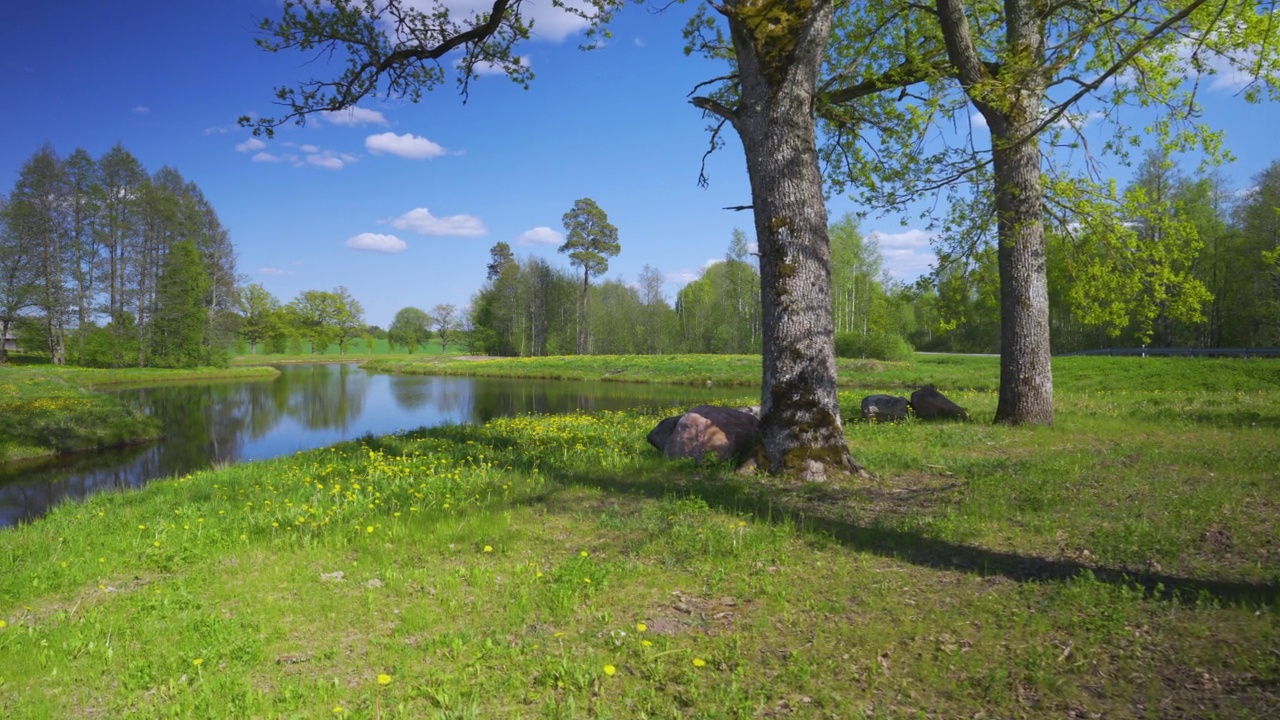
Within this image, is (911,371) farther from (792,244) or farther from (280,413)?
(280,413)

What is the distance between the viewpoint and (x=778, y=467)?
7449 millimetres

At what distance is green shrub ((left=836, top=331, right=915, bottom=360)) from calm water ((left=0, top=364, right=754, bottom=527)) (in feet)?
51.5

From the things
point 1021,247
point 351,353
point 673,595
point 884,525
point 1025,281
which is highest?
point 1021,247

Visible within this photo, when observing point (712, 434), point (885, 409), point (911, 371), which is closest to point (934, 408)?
point (885, 409)

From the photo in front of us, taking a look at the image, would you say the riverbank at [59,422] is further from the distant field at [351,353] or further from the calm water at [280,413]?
the distant field at [351,353]

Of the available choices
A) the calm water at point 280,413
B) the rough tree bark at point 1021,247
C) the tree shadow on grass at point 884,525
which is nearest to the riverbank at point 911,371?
the calm water at point 280,413

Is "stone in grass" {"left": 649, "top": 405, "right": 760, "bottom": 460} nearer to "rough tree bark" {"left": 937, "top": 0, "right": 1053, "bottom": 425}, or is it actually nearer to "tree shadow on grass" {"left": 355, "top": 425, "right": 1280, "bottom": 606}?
"tree shadow on grass" {"left": 355, "top": 425, "right": 1280, "bottom": 606}

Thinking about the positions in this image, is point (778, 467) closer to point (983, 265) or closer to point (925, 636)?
point (925, 636)

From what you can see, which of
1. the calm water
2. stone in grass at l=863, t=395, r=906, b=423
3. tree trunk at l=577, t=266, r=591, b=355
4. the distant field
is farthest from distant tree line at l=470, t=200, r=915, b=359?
stone in grass at l=863, t=395, r=906, b=423

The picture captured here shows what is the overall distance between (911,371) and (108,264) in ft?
166

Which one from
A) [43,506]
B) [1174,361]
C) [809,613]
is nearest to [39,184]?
[43,506]

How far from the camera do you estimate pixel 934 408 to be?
480 inches

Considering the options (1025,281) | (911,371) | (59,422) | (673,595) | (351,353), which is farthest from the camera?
(351,353)

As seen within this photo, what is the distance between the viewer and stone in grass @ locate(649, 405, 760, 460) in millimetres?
8547
